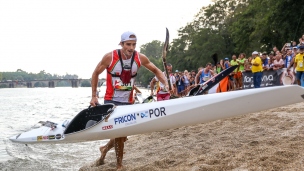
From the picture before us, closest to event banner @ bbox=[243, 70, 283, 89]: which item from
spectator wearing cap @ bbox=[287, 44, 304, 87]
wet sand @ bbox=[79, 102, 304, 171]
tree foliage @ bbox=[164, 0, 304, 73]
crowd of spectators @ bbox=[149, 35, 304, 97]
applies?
crowd of spectators @ bbox=[149, 35, 304, 97]

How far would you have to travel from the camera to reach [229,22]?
5009cm

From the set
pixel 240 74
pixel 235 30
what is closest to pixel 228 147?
pixel 240 74

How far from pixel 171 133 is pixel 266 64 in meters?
7.24

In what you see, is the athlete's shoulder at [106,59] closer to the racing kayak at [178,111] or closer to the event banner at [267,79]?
the racing kayak at [178,111]

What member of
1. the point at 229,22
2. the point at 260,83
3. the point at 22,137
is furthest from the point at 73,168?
the point at 229,22

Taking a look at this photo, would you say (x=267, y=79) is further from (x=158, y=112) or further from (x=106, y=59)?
(x=106, y=59)

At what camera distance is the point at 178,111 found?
5578 mm

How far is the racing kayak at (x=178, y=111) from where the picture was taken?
17.9ft

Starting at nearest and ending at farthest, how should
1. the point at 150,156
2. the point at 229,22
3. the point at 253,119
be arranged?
the point at 150,156
the point at 253,119
the point at 229,22

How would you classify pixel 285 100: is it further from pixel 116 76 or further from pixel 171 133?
pixel 171 133

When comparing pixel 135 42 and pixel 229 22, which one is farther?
pixel 229 22

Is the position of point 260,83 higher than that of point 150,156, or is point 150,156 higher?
point 260,83

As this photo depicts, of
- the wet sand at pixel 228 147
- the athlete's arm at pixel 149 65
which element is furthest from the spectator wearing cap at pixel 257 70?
the athlete's arm at pixel 149 65

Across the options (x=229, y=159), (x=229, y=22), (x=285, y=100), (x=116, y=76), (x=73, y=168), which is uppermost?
(x=229, y=22)
